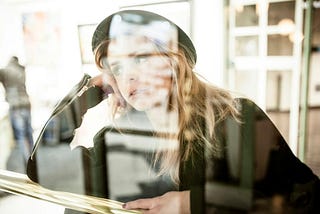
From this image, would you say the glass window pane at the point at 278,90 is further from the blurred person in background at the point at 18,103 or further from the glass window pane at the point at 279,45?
the blurred person in background at the point at 18,103

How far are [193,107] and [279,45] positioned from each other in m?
0.36

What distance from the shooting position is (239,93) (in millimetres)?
1125

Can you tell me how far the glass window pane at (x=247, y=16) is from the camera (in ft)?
3.54

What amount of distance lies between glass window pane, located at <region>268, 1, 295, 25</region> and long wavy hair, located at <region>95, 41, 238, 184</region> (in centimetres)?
28

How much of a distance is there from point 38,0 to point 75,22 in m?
0.20

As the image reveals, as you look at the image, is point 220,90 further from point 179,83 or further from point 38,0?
point 38,0

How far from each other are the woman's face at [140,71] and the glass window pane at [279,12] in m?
0.38

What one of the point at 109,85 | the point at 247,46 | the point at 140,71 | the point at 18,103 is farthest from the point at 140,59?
the point at 18,103

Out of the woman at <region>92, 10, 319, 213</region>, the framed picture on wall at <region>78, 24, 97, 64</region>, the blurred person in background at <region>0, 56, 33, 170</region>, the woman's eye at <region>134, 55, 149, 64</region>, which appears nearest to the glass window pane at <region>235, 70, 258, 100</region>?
the woman at <region>92, 10, 319, 213</region>

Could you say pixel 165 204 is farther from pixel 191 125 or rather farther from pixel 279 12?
pixel 279 12

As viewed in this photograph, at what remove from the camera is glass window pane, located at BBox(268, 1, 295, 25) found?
41.1 inches

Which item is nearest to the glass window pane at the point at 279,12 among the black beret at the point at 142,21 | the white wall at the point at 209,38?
the white wall at the point at 209,38

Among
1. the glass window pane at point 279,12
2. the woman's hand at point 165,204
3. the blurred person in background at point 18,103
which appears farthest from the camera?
the blurred person in background at point 18,103

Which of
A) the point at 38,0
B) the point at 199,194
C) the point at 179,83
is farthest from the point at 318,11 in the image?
the point at 38,0
